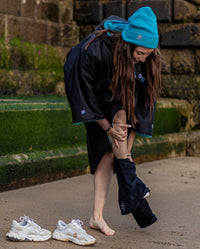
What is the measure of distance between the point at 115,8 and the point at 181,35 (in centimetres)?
92

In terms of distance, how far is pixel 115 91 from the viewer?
2.62 meters

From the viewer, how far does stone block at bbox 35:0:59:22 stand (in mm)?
5672

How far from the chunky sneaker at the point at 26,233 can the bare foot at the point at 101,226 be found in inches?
13.8

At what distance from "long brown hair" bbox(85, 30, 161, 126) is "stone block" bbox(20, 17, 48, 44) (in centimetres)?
292

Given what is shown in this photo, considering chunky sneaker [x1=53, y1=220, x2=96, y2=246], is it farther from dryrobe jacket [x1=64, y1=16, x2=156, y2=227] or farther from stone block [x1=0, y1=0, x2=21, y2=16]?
stone block [x1=0, y1=0, x2=21, y2=16]

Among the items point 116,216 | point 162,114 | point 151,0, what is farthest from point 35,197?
point 151,0

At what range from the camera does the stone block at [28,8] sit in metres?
5.42

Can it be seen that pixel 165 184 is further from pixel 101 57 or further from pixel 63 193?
pixel 101 57

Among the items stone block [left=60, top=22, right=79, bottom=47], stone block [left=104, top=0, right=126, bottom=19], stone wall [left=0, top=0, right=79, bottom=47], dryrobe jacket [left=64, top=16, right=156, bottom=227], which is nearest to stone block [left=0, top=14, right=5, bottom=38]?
stone wall [left=0, top=0, right=79, bottom=47]

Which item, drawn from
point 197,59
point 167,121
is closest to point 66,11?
point 197,59

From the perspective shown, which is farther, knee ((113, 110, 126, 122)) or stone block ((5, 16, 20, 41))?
stone block ((5, 16, 20, 41))

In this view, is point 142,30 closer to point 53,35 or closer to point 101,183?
point 101,183

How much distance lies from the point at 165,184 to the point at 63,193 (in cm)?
94

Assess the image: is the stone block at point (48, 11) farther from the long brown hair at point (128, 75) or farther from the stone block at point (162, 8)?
the long brown hair at point (128, 75)
